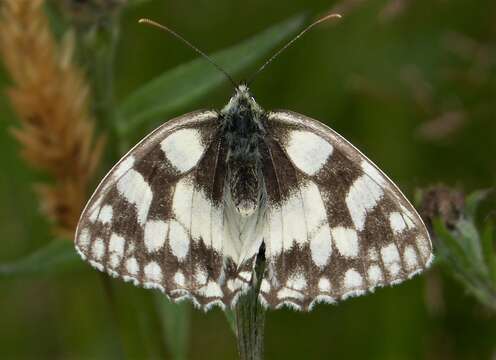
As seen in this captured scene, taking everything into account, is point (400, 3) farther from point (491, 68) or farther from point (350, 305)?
point (350, 305)

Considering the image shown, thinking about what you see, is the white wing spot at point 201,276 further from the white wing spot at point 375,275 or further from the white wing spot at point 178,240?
the white wing spot at point 375,275

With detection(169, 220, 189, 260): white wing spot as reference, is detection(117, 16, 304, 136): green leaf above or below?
above

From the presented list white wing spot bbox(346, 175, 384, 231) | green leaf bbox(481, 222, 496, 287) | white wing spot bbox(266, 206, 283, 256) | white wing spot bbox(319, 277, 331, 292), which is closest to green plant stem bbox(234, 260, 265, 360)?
white wing spot bbox(266, 206, 283, 256)

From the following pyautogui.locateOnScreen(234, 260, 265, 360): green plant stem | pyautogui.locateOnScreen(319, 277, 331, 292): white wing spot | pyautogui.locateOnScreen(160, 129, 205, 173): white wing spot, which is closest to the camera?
pyautogui.locateOnScreen(234, 260, 265, 360): green plant stem

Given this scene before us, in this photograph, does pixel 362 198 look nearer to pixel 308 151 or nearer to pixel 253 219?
pixel 308 151

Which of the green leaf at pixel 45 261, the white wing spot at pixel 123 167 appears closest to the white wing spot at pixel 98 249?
the white wing spot at pixel 123 167

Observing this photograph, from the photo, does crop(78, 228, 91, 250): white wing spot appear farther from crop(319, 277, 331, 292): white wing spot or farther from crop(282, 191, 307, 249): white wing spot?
crop(319, 277, 331, 292): white wing spot
